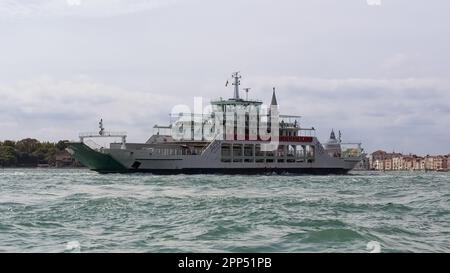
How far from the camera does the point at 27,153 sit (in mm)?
130875

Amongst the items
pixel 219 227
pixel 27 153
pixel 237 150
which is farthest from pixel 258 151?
pixel 27 153

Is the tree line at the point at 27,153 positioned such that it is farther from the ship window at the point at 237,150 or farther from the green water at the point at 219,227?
the green water at the point at 219,227

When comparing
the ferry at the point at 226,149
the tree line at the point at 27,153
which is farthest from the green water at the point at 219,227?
the tree line at the point at 27,153

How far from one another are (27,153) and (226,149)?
7558cm

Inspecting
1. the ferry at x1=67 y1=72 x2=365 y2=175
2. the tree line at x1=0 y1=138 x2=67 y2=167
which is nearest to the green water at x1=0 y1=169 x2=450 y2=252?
the ferry at x1=67 y1=72 x2=365 y2=175

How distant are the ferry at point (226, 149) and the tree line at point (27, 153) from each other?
62.0 m

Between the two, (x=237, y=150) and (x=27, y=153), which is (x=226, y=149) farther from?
(x=27, y=153)

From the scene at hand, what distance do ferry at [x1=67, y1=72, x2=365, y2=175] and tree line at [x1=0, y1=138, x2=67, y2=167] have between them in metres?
62.0

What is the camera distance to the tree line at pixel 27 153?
125m

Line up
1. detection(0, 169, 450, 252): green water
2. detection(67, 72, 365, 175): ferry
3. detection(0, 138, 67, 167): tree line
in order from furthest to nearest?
detection(0, 138, 67, 167): tree line
detection(67, 72, 365, 175): ferry
detection(0, 169, 450, 252): green water

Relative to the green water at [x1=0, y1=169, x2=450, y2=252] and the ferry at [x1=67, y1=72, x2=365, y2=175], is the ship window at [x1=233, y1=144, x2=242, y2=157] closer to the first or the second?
the ferry at [x1=67, y1=72, x2=365, y2=175]

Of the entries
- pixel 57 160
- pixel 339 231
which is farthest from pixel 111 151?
pixel 57 160

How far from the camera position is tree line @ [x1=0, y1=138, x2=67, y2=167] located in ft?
409
